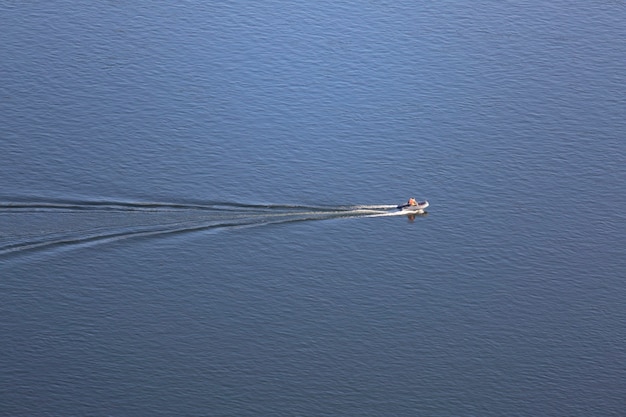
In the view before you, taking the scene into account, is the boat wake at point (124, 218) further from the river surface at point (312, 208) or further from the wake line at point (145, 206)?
the river surface at point (312, 208)

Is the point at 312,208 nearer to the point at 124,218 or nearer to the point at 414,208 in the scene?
the point at 414,208

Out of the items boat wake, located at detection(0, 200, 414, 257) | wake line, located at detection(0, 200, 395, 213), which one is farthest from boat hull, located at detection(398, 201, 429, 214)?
wake line, located at detection(0, 200, 395, 213)

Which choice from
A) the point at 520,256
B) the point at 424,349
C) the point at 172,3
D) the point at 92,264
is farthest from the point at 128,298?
the point at 172,3

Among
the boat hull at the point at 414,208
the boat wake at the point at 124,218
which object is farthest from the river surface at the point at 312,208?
the boat hull at the point at 414,208

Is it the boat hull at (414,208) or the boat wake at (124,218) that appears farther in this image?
the boat hull at (414,208)

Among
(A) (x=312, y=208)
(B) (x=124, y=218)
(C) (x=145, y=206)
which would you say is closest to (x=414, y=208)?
(A) (x=312, y=208)

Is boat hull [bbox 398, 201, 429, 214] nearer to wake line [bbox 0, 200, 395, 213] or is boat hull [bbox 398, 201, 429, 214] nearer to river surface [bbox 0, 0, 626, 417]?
river surface [bbox 0, 0, 626, 417]
